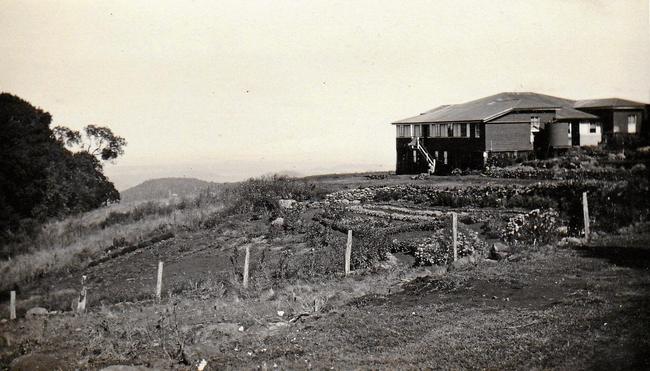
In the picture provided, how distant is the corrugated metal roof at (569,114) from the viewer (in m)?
42.0

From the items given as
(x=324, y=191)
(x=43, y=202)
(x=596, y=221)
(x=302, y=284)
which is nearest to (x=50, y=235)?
(x=43, y=202)

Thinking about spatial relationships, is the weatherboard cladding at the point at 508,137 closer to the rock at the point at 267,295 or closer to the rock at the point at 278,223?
the rock at the point at 278,223

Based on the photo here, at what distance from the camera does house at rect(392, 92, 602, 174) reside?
1630 inches

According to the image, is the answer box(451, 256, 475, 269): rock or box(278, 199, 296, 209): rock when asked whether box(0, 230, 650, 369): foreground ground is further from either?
box(278, 199, 296, 209): rock

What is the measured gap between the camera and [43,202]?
3625 centimetres

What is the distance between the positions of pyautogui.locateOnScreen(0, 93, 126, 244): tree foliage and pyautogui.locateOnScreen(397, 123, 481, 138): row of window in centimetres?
2754

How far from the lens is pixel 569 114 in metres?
43.1

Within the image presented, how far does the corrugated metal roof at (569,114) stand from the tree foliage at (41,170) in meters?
38.2

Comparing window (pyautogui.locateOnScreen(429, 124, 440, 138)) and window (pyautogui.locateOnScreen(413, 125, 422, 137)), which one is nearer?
window (pyautogui.locateOnScreen(429, 124, 440, 138))

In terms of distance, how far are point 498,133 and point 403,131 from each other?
11655 mm

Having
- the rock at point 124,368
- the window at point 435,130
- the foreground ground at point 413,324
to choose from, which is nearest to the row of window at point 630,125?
the window at point 435,130

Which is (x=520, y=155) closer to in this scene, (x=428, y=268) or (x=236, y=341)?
(x=428, y=268)

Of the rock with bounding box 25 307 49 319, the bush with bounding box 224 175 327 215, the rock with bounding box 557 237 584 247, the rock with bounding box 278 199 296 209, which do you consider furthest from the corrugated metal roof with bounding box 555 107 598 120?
the rock with bounding box 25 307 49 319

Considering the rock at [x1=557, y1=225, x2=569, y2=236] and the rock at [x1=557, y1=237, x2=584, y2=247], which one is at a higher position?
the rock at [x1=557, y1=225, x2=569, y2=236]
